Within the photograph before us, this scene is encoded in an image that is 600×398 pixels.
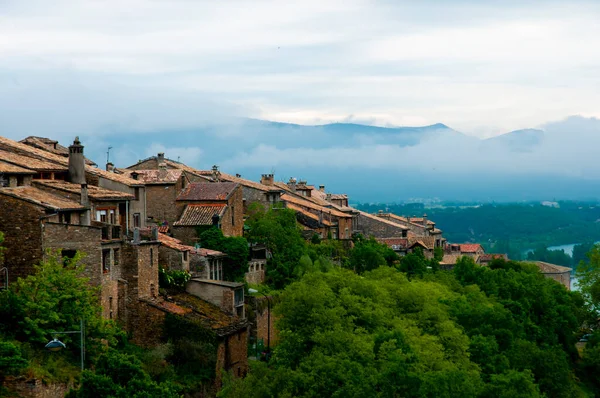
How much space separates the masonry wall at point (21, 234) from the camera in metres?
54.1

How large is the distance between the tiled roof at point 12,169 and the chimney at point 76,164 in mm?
4808

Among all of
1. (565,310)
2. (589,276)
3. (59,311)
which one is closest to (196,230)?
(59,311)

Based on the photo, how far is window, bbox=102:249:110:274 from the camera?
5873 cm

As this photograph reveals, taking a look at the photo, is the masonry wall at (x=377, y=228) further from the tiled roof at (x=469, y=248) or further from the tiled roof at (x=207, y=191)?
the tiled roof at (x=207, y=191)

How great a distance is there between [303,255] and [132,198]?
2301 cm

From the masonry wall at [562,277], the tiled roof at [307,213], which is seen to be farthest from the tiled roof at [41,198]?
the masonry wall at [562,277]

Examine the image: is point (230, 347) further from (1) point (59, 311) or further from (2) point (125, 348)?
(1) point (59, 311)

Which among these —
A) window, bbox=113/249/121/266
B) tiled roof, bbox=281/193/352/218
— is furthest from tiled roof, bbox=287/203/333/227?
window, bbox=113/249/121/266

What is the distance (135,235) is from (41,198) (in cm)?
651

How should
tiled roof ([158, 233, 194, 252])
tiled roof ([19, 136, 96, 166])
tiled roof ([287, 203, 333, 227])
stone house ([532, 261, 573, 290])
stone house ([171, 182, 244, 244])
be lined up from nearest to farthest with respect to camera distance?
tiled roof ([158, 233, 194, 252]) → stone house ([171, 182, 244, 244]) → tiled roof ([19, 136, 96, 166]) → tiled roof ([287, 203, 333, 227]) → stone house ([532, 261, 573, 290])

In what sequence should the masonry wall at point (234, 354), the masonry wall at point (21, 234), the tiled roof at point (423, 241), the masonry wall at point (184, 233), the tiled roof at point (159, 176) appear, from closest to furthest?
the masonry wall at point (21, 234), the masonry wall at point (234, 354), the masonry wall at point (184, 233), the tiled roof at point (159, 176), the tiled roof at point (423, 241)

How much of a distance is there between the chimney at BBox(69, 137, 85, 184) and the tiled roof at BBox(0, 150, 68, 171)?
1.59 feet

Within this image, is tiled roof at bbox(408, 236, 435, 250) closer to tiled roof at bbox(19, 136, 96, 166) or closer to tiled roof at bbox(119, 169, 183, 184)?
tiled roof at bbox(119, 169, 183, 184)

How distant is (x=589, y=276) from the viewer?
11500 cm
